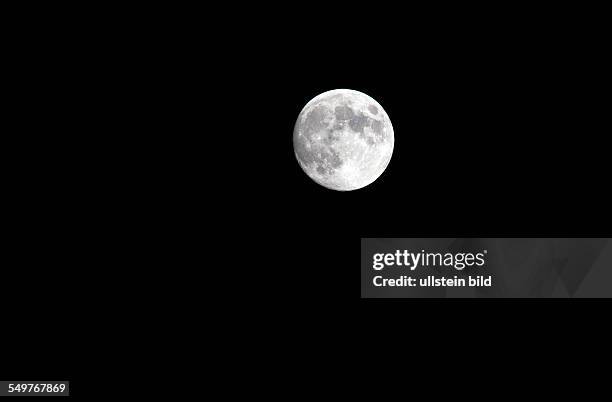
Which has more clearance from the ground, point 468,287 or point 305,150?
point 305,150

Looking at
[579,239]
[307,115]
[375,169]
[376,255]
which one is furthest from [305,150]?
[579,239]

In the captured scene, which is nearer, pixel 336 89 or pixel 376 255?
pixel 376 255

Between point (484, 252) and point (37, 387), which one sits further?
point (484, 252)

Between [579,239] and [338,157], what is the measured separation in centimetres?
288

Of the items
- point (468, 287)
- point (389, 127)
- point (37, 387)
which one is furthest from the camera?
point (389, 127)

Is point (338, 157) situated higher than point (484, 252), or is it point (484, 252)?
point (338, 157)

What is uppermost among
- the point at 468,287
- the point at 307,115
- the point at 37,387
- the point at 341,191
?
the point at 307,115

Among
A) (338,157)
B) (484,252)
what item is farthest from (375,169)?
(484,252)

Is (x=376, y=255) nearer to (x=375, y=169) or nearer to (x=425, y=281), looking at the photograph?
(x=425, y=281)

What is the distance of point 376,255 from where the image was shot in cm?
629

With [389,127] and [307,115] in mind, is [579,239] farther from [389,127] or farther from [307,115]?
[307,115]

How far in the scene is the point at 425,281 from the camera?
6.20 meters

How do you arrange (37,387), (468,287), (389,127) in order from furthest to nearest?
(389,127) < (468,287) < (37,387)

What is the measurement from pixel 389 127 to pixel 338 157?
815 mm
